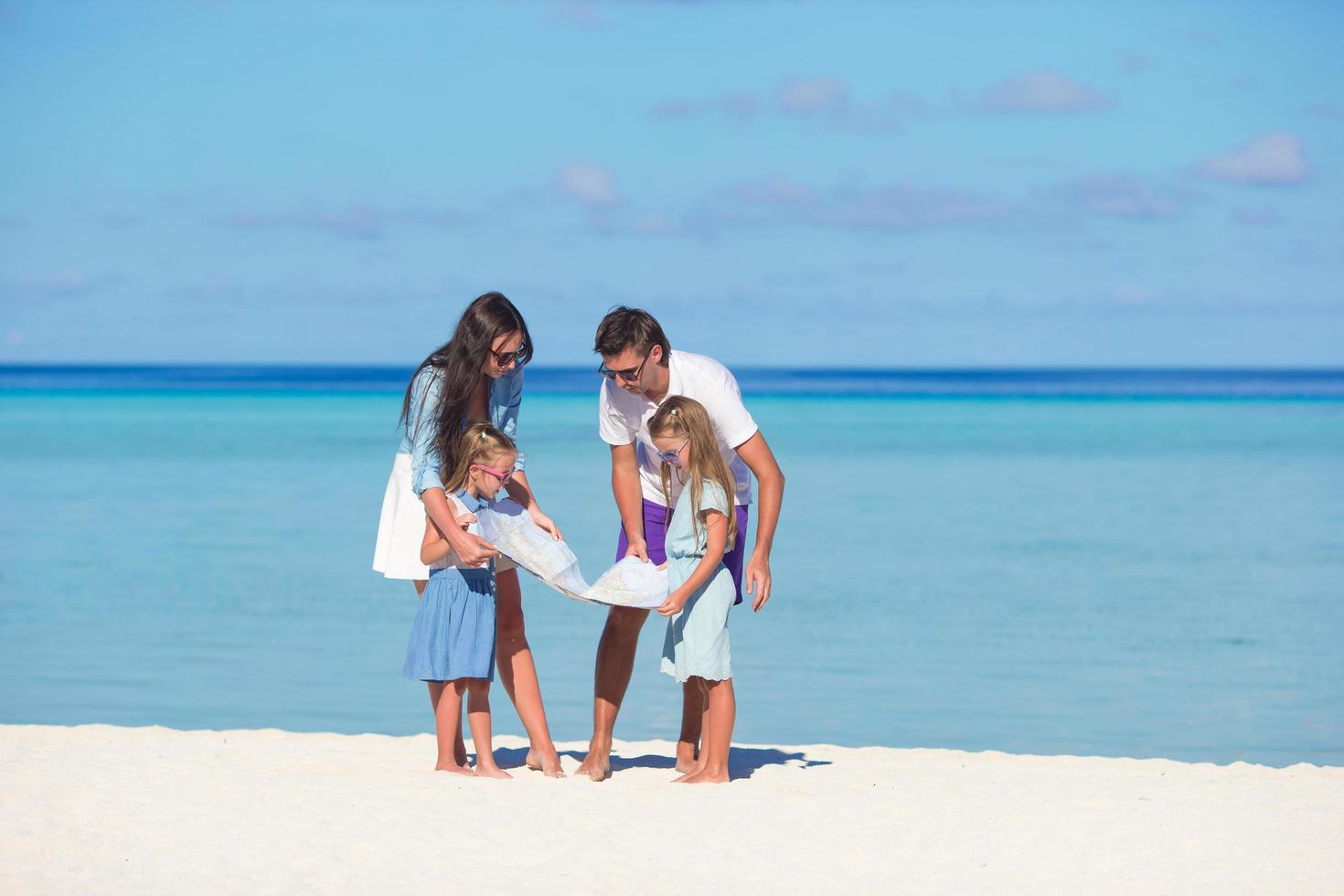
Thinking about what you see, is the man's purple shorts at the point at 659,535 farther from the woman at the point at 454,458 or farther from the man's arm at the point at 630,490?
the woman at the point at 454,458

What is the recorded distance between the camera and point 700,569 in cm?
487

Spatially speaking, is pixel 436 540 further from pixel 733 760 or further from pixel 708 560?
pixel 733 760

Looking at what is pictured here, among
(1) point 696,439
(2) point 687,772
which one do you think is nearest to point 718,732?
(2) point 687,772

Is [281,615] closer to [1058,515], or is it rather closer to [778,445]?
[1058,515]

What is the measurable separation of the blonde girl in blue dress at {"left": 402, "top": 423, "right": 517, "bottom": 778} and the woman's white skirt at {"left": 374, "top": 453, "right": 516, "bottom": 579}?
0.18ft

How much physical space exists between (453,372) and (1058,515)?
11.1 m

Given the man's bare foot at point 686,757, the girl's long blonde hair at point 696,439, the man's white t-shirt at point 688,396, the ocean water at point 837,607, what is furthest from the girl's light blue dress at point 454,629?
the ocean water at point 837,607

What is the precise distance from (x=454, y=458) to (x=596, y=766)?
115cm

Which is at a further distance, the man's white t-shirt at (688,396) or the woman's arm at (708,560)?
the man's white t-shirt at (688,396)

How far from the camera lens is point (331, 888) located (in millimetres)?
3762

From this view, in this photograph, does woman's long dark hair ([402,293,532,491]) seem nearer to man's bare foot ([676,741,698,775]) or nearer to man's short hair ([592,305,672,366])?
man's short hair ([592,305,672,366])

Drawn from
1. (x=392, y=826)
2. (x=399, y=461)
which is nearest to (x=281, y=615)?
(x=399, y=461)

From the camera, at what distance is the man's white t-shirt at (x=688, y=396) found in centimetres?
499

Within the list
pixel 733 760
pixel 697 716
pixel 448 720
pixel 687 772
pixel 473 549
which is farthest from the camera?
pixel 733 760
